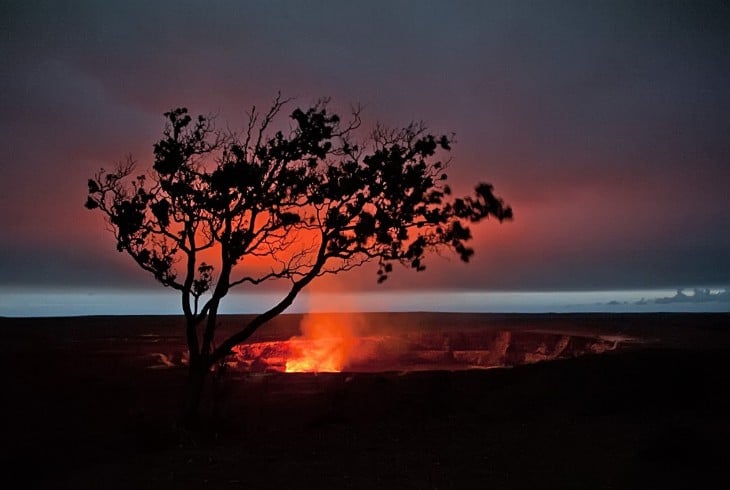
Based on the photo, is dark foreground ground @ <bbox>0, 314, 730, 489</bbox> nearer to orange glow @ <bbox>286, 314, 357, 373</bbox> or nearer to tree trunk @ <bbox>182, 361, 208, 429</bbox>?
tree trunk @ <bbox>182, 361, 208, 429</bbox>

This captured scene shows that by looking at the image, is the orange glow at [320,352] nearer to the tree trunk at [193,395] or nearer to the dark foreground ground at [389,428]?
the dark foreground ground at [389,428]

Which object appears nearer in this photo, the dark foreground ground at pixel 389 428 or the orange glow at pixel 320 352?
the dark foreground ground at pixel 389 428

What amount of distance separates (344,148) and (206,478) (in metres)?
10.8

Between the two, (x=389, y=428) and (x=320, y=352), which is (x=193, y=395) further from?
(x=320, y=352)

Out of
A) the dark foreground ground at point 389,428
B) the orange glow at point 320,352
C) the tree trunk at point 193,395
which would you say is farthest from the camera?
the orange glow at point 320,352

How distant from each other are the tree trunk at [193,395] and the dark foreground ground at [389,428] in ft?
1.65

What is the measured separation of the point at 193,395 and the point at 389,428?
600 cm

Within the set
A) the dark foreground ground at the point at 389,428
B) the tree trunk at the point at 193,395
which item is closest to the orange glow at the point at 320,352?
the dark foreground ground at the point at 389,428

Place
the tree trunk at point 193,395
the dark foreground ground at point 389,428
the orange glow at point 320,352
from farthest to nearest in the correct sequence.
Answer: the orange glow at point 320,352
the tree trunk at point 193,395
the dark foreground ground at point 389,428

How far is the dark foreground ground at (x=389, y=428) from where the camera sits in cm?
1232

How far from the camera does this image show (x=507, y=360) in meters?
51.4

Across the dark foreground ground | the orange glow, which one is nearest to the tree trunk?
the dark foreground ground

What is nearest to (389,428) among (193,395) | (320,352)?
(193,395)

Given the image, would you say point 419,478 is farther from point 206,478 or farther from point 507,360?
point 507,360
